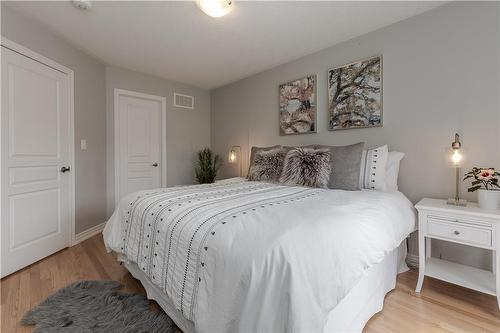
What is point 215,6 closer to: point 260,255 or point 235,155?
point 260,255

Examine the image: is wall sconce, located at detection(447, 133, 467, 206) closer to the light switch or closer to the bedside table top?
the bedside table top

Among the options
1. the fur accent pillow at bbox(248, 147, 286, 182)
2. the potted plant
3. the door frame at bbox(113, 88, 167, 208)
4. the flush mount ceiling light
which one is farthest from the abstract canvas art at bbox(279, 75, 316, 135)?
the door frame at bbox(113, 88, 167, 208)

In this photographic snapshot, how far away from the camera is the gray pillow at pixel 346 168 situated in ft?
6.50

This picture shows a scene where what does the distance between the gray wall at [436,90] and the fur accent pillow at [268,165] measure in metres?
0.66

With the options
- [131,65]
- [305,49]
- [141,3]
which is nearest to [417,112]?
[305,49]

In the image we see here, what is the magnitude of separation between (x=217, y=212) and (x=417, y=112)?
2.05 meters

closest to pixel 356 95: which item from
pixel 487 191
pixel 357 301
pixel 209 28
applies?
pixel 487 191

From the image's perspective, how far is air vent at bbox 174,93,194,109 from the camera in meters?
3.90

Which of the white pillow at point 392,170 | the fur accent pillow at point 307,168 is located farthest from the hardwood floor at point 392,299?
the fur accent pillow at point 307,168

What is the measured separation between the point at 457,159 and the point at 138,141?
3830 millimetres

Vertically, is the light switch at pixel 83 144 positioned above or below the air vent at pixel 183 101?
below

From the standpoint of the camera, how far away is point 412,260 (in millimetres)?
2066

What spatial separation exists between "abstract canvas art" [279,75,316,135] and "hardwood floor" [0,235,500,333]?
186cm

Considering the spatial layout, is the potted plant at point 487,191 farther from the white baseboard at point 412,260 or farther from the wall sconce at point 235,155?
the wall sconce at point 235,155
